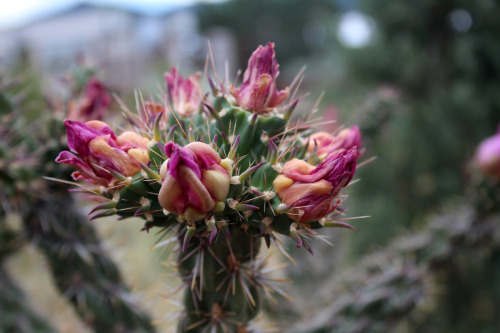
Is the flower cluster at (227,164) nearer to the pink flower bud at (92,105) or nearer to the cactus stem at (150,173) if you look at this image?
the cactus stem at (150,173)

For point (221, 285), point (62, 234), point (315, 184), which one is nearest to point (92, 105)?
point (62, 234)

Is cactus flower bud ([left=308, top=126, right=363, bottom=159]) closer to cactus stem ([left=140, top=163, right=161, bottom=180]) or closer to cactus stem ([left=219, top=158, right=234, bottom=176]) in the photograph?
cactus stem ([left=219, top=158, right=234, bottom=176])

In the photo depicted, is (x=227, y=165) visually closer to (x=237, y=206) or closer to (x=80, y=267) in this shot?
(x=237, y=206)

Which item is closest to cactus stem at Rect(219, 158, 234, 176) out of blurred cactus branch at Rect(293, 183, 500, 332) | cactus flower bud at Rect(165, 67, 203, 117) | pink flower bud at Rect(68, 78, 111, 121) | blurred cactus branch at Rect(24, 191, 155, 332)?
cactus flower bud at Rect(165, 67, 203, 117)

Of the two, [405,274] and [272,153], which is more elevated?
[272,153]

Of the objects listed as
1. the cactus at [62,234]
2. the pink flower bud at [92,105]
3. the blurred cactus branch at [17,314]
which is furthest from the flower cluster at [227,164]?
the blurred cactus branch at [17,314]
